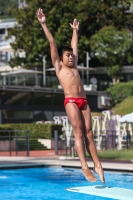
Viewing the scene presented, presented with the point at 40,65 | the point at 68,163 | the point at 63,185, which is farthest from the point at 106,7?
the point at 63,185

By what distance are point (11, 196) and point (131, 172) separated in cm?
Answer: 521

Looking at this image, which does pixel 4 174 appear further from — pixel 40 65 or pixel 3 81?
pixel 40 65

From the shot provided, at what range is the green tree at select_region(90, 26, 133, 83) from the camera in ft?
141

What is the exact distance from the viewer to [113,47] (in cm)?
4344

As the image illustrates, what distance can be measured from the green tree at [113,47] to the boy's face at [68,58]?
34487 millimetres

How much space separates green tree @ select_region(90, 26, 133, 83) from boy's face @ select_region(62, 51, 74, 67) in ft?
113

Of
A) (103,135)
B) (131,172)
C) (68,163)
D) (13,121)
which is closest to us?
(131,172)

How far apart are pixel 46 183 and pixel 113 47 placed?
30.8 meters

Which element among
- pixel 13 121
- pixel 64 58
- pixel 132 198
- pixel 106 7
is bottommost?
pixel 13 121

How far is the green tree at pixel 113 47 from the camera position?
43.1 m

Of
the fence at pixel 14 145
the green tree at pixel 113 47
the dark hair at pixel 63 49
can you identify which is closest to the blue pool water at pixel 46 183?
the dark hair at pixel 63 49

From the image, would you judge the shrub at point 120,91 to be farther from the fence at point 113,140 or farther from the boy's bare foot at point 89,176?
the boy's bare foot at point 89,176

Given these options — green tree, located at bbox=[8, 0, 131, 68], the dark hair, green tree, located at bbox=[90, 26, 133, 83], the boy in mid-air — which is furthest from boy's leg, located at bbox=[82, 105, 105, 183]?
green tree, located at bbox=[8, 0, 131, 68]

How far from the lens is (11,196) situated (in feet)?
36.2
